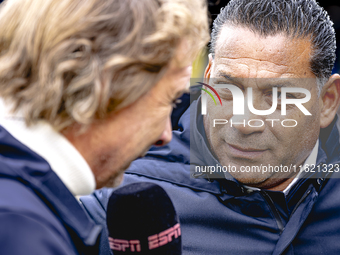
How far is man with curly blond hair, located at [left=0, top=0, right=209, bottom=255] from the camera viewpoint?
684mm

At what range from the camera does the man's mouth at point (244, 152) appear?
1463mm

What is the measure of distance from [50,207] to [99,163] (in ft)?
0.55

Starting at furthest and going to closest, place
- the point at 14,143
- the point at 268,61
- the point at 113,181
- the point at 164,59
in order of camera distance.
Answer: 1. the point at 268,61
2. the point at 113,181
3. the point at 164,59
4. the point at 14,143

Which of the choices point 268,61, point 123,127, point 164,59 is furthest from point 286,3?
point 123,127

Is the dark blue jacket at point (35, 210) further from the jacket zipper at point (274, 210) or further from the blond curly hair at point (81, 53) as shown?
the jacket zipper at point (274, 210)

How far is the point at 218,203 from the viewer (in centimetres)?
147

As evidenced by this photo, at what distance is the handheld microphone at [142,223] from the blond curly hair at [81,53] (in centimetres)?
34

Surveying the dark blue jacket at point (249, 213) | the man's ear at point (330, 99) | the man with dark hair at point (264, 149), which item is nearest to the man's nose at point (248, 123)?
the man with dark hair at point (264, 149)

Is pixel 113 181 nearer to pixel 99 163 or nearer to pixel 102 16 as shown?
pixel 99 163

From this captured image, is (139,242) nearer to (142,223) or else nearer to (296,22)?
(142,223)

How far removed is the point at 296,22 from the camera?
56.9 inches

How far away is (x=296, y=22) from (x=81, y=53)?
108 centimetres

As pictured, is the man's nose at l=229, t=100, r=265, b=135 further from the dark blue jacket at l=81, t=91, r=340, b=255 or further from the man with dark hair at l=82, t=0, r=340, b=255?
the dark blue jacket at l=81, t=91, r=340, b=255

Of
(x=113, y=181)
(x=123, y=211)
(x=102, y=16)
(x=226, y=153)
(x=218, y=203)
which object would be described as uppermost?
(x=102, y=16)
